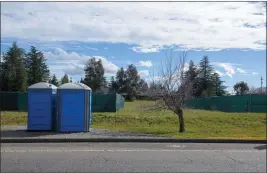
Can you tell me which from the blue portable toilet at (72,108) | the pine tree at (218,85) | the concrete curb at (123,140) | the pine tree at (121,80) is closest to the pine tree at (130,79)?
the pine tree at (121,80)

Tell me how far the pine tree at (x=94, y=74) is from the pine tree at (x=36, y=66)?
31.9 metres

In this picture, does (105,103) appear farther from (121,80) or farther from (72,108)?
(121,80)

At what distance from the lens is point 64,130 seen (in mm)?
16000

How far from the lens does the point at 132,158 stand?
386 inches

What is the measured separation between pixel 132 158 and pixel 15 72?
3638cm

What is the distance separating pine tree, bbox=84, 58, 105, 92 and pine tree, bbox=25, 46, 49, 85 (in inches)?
1257

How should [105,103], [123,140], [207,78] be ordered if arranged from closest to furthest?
[123,140] < [105,103] < [207,78]

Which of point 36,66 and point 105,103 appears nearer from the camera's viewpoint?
point 105,103

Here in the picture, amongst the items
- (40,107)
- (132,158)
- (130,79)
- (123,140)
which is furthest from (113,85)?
(132,158)

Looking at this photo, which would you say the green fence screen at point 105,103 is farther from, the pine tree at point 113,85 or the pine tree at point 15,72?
the pine tree at point 113,85

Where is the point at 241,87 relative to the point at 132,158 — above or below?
above

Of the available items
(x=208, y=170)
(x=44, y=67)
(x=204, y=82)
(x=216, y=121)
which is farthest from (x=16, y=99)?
(x=204, y=82)

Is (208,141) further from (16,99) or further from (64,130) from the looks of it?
(16,99)

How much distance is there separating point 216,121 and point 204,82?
5366cm
